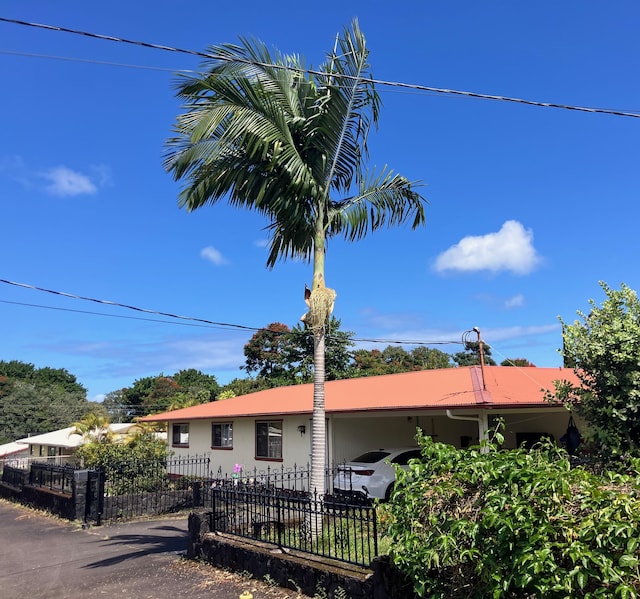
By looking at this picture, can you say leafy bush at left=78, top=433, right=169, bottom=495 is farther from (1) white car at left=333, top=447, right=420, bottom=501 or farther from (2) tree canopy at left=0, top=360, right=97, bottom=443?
(2) tree canopy at left=0, top=360, right=97, bottom=443

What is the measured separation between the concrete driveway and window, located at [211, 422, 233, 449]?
8.79 m

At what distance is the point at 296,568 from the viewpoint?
7.04 meters

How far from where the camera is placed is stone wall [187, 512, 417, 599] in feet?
19.5

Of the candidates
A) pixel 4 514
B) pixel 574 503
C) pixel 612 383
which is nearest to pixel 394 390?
pixel 612 383

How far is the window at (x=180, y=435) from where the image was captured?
25464 millimetres

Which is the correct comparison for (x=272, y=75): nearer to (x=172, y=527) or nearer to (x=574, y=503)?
(x=574, y=503)

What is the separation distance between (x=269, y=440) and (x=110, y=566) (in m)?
11.4

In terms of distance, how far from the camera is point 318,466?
A: 9156 mm

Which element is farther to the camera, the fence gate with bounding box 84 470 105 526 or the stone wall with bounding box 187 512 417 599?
the fence gate with bounding box 84 470 105 526

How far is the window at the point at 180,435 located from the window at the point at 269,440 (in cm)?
595

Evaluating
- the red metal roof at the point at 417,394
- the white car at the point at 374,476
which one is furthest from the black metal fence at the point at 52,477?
the white car at the point at 374,476

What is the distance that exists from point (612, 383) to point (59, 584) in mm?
8301

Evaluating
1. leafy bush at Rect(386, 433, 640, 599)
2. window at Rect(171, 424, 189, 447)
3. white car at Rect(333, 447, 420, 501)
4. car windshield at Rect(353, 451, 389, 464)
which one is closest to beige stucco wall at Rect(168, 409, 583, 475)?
car windshield at Rect(353, 451, 389, 464)

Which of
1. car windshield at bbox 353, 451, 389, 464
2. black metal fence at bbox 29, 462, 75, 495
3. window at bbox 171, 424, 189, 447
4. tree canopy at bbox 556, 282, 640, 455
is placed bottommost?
black metal fence at bbox 29, 462, 75, 495
